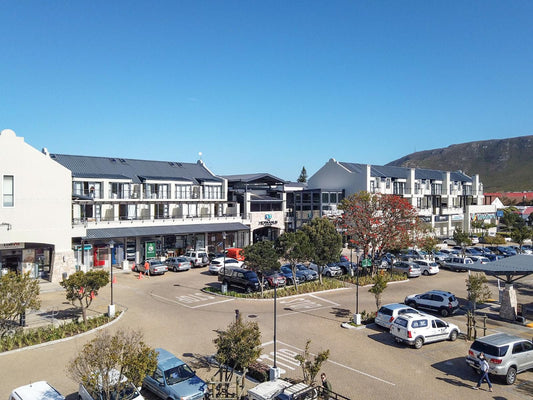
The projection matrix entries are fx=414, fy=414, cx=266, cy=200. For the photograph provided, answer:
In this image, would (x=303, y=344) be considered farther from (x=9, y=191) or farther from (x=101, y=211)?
(x=101, y=211)

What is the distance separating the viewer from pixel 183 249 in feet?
155

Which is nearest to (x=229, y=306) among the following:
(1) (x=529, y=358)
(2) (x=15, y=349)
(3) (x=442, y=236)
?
(2) (x=15, y=349)

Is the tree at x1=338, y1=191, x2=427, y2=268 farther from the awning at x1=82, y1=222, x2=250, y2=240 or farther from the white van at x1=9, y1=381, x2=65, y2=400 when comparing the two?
the white van at x1=9, y1=381, x2=65, y2=400

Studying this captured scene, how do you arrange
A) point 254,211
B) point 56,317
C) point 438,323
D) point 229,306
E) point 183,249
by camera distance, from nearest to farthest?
1. point 438,323
2. point 56,317
3. point 229,306
4. point 183,249
5. point 254,211

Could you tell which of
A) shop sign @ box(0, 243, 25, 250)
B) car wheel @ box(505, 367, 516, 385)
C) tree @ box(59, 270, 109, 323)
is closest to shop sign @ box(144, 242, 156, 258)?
shop sign @ box(0, 243, 25, 250)

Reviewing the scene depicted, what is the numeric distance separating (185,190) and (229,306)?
77.6 feet

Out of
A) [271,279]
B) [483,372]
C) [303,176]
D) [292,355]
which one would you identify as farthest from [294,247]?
[303,176]

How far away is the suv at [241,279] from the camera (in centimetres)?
3086

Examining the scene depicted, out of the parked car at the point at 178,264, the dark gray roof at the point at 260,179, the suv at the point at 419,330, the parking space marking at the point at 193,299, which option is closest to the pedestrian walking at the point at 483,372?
the suv at the point at 419,330

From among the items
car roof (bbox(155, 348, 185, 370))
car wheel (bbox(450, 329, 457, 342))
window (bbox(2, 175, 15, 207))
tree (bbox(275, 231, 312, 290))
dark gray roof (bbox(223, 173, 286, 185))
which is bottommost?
car wheel (bbox(450, 329, 457, 342))

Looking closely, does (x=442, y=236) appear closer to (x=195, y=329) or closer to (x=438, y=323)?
(x=438, y=323)

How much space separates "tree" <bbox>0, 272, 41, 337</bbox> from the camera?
18.6 m

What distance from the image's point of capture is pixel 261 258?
28.2m

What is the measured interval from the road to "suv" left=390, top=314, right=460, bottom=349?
374 mm
